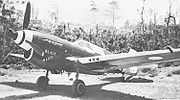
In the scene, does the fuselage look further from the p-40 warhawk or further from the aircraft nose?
the aircraft nose

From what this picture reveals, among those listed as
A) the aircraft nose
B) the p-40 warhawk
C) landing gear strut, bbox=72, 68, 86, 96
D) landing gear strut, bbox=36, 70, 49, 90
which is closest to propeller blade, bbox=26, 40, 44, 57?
the p-40 warhawk

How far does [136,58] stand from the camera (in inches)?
360

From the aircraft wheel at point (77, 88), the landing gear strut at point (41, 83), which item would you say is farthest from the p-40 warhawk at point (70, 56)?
the landing gear strut at point (41, 83)

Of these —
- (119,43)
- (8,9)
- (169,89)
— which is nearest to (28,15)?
(169,89)

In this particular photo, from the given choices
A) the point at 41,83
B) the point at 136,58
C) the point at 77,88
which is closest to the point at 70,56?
the point at 77,88

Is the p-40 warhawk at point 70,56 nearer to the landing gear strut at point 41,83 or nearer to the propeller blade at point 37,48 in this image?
the propeller blade at point 37,48

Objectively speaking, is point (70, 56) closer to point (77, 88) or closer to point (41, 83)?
point (77, 88)

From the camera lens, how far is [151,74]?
55.2ft

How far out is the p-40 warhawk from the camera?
355 inches

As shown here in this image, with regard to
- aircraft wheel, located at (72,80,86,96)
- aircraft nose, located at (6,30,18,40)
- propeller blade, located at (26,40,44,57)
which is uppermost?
aircraft nose, located at (6,30,18,40)

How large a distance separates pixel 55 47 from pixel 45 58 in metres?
0.59

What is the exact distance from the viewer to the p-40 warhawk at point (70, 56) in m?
9.01

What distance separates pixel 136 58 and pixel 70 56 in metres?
2.80

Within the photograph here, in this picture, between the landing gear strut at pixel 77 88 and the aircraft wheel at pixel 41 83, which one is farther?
the aircraft wheel at pixel 41 83
